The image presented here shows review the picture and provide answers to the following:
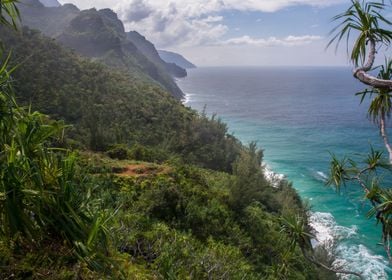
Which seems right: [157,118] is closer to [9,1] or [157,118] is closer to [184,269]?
[184,269]

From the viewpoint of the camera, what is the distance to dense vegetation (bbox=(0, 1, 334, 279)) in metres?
3.51

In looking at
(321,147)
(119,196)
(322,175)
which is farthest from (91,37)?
(119,196)

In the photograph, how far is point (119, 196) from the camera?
11.3 m

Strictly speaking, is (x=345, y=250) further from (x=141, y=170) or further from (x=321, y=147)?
(x=321, y=147)

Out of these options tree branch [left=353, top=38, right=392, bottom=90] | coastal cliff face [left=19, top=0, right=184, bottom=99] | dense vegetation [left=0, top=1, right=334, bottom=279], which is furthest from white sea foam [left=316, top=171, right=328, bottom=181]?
coastal cliff face [left=19, top=0, right=184, bottom=99]

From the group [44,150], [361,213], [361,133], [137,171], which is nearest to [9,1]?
[44,150]

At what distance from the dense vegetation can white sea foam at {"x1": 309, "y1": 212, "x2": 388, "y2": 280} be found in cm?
270

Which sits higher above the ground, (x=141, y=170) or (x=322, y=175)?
(x=141, y=170)

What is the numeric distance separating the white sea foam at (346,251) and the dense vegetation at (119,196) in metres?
2.70

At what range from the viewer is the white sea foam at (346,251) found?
20000 mm

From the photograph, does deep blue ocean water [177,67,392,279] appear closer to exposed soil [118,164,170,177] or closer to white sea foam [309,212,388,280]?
white sea foam [309,212,388,280]

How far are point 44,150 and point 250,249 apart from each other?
10.8 meters

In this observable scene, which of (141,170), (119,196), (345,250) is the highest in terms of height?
(119,196)

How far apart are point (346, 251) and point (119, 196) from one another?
18.0 metres
